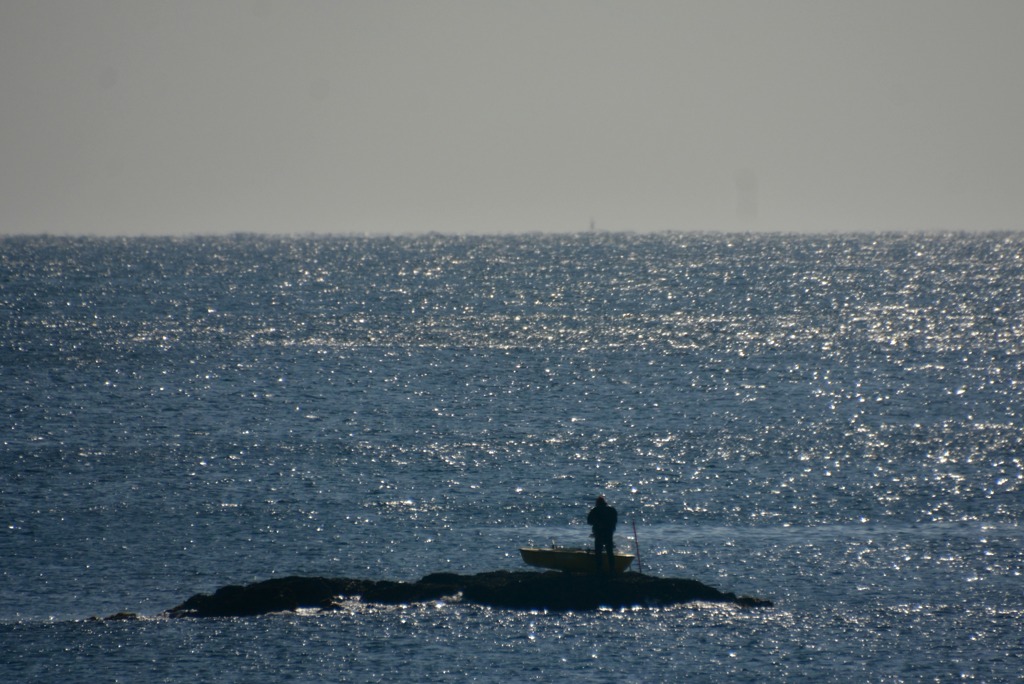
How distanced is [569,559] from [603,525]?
1.84m

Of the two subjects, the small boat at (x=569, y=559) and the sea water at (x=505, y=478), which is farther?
the small boat at (x=569, y=559)

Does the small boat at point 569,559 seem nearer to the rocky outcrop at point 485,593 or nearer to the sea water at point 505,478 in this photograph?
the rocky outcrop at point 485,593

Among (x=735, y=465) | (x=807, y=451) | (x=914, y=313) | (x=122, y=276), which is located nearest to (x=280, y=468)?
(x=735, y=465)

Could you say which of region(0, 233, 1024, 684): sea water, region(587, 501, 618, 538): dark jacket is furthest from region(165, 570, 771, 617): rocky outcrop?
region(587, 501, 618, 538): dark jacket

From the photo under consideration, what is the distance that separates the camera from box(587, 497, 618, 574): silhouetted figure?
31312 millimetres

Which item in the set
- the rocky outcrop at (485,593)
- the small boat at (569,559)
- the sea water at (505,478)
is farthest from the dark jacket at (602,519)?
the sea water at (505,478)

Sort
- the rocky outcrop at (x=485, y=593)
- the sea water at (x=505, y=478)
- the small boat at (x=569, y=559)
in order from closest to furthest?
the sea water at (x=505, y=478)
the rocky outcrop at (x=485, y=593)
the small boat at (x=569, y=559)

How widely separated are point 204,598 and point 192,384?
104 ft

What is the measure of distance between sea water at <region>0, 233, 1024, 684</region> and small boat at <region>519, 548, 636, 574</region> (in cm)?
208

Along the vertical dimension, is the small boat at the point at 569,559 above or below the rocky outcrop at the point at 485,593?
above

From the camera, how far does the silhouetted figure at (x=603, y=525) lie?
31.3 metres

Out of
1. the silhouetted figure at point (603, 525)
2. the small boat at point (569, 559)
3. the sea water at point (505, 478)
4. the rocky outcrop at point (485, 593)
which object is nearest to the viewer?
the sea water at point (505, 478)

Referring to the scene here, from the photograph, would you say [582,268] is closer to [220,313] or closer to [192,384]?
[220,313]

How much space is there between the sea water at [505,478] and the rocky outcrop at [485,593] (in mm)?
490
